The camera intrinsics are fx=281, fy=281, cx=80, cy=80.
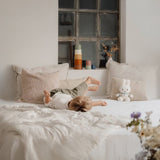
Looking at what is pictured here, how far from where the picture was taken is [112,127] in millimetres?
1685

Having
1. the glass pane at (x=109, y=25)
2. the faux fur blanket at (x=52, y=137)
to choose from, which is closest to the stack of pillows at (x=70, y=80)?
the glass pane at (x=109, y=25)

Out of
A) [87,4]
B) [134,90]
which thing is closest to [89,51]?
[87,4]

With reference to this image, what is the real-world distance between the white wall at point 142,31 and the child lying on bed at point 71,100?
36.6 inches

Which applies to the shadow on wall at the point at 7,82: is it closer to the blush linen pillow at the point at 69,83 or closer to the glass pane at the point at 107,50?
the blush linen pillow at the point at 69,83

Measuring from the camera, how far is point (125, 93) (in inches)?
127

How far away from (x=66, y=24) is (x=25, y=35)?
0.69 m

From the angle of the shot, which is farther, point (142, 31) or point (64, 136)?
point (142, 31)

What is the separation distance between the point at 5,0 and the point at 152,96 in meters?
2.30

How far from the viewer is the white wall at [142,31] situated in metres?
3.84

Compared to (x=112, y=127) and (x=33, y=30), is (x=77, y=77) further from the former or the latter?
(x=112, y=127)

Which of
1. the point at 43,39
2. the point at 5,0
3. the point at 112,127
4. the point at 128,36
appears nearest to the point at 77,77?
the point at 43,39

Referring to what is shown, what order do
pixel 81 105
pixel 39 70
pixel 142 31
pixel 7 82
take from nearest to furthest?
1. pixel 81 105
2. pixel 39 70
3. pixel 7 82
4. pixel 142 31

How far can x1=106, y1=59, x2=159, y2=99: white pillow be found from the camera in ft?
11.8

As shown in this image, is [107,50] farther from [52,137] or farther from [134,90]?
[52,137]
